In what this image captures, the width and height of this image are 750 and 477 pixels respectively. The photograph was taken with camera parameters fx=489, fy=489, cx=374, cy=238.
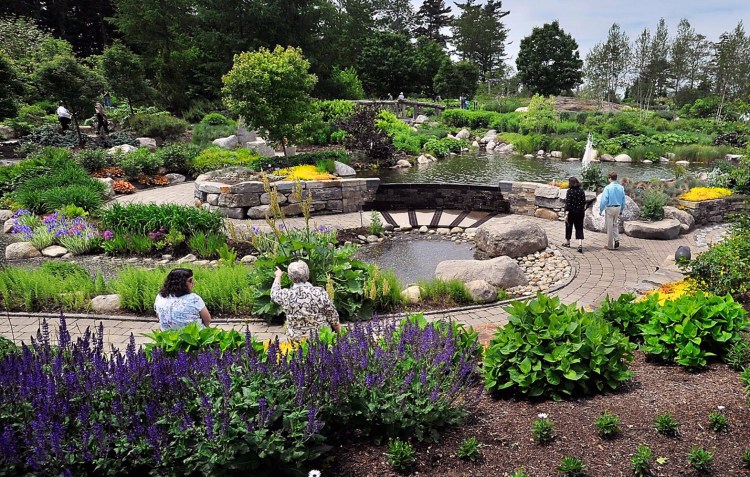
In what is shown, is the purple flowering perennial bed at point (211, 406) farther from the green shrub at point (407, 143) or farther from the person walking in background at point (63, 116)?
the green shrub at point (407, 143)

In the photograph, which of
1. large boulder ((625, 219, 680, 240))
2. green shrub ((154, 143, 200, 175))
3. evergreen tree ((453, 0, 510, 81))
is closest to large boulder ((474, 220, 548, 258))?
large boulder ((625, 219, 680, 240))

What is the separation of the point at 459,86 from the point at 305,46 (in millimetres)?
13691

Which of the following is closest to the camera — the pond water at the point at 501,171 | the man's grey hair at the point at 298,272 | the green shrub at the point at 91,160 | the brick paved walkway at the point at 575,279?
the man's grey hair at the point at 298,272

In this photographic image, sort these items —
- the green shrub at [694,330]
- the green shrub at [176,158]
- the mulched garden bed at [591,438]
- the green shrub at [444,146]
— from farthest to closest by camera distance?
the green shrub at [444,146]
the green shrub at [176,158]
the green shrub at [694,330]
the mulched garden bed at [591,438]

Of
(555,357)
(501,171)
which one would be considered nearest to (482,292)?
(555,357)

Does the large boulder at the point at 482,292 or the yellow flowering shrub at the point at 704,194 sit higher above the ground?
the yellow flowering shrub at the point at 704,194

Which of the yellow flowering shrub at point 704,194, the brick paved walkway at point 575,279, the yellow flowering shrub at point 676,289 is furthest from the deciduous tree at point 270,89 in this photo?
the yellow flowering shrub at point 676,289

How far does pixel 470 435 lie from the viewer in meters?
2.98

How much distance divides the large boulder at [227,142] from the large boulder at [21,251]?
10.8 metres

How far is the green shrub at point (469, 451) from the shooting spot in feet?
8.90

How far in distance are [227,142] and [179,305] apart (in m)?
16.1

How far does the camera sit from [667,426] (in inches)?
111

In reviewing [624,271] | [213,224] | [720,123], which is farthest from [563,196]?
[720,123]

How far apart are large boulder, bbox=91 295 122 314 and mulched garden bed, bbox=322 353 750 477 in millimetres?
4511
